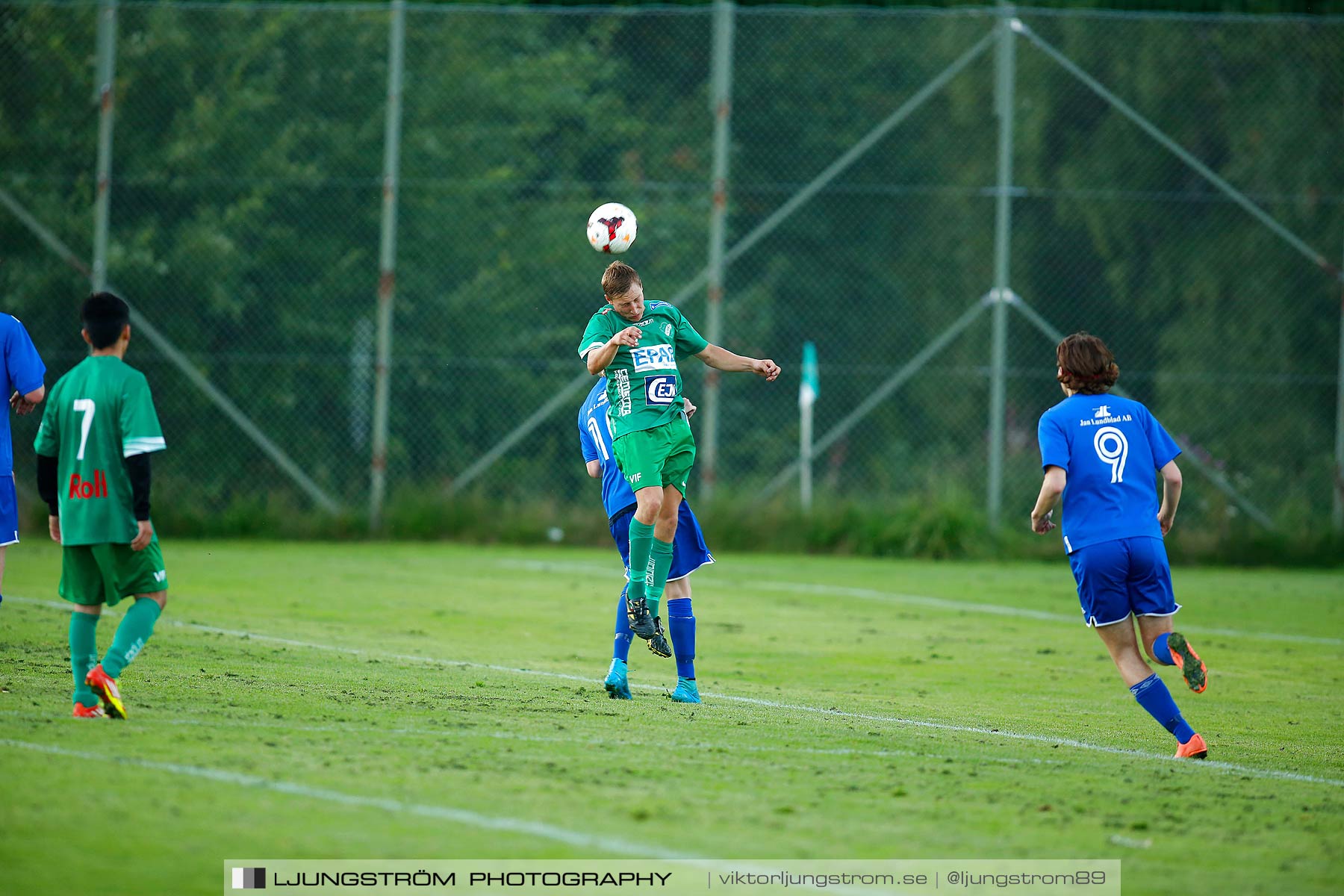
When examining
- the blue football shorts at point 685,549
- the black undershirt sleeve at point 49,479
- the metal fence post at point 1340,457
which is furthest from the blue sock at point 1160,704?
the metal fence post at point 1340,457

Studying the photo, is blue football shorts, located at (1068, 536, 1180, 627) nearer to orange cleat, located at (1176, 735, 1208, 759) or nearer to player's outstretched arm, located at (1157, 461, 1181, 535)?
player's outstretched arm, located at (1157, 461, 1181, 535)

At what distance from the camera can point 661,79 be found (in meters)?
18.8

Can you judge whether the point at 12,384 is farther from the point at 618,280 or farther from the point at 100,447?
the point at 618,280

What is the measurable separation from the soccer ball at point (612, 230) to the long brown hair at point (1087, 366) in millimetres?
2865

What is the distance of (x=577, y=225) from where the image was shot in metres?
19.1

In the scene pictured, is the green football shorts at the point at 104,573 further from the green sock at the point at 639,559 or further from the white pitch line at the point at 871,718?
the white pitch line at the point at 871,718

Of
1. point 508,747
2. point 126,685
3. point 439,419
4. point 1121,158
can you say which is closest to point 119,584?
point 126,685

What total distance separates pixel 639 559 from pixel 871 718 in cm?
144

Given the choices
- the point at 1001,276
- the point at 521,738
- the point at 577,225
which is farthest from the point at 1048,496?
the point at 577,225

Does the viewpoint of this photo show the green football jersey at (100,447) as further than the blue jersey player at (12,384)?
No

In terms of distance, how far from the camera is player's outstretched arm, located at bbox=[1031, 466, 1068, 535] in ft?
22.1

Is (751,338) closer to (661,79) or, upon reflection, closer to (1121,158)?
(661,79)

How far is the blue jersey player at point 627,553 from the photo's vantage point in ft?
25.8

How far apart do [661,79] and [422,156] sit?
3.16 m
